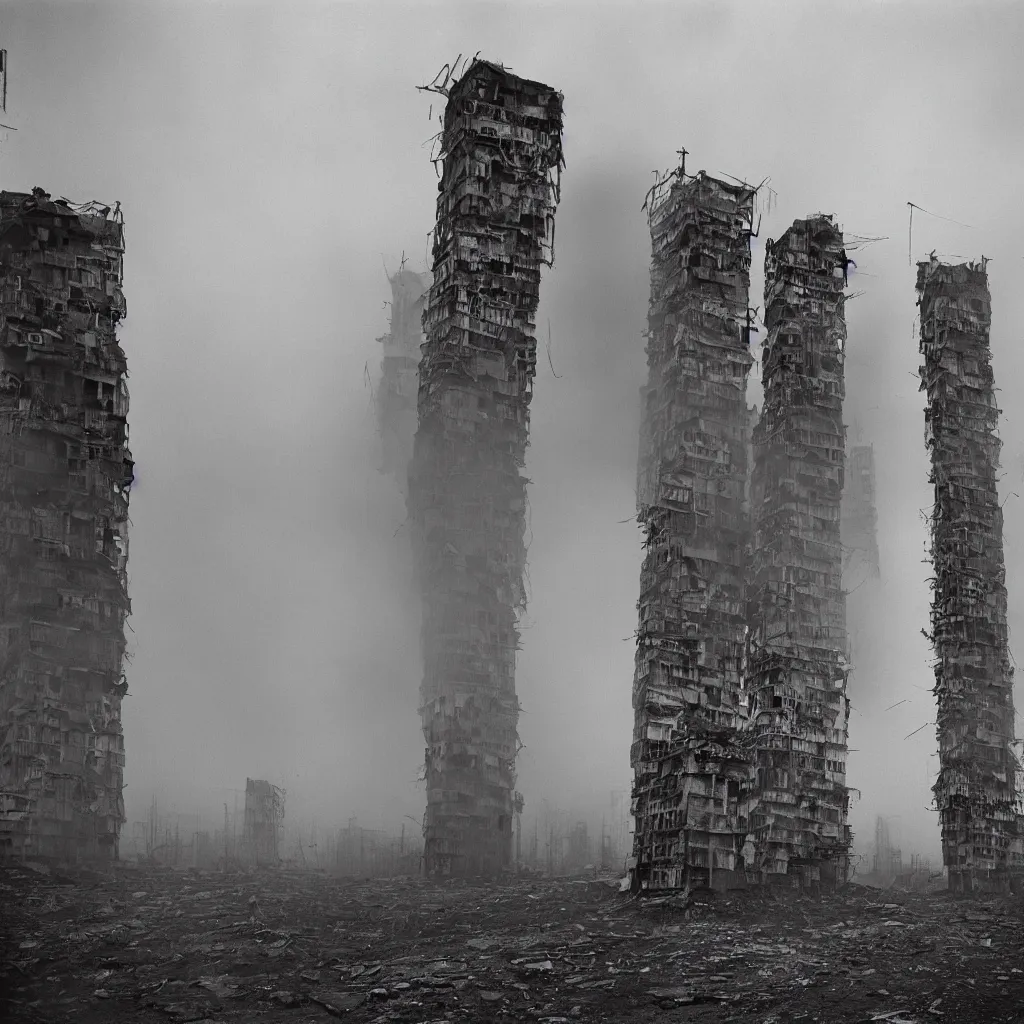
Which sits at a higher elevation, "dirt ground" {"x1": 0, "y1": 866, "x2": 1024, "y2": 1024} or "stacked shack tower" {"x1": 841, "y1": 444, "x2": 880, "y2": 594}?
"stacked shack tower" {"x1": 841, "y1": 444, "x2": 880, "y2": 594}

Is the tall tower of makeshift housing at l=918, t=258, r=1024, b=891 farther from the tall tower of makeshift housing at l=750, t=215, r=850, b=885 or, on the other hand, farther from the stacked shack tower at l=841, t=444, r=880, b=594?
the stacked shack tower at l=841, t=444, r=880, b=594

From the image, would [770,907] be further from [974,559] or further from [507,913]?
[974,559]

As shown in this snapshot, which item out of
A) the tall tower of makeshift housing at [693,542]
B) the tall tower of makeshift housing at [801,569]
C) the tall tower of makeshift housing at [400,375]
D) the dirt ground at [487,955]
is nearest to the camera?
the dirt ground at [487,955]

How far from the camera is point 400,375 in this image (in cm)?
5050

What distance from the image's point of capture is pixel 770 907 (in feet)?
84.1

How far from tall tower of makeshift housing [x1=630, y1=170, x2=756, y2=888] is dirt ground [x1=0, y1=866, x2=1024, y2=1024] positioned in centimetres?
146

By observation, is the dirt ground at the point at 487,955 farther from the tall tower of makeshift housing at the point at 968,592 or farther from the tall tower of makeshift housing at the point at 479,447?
the tall tower of makeshift housing at the point at 479,447

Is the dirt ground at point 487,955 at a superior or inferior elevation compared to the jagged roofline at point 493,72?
inferior

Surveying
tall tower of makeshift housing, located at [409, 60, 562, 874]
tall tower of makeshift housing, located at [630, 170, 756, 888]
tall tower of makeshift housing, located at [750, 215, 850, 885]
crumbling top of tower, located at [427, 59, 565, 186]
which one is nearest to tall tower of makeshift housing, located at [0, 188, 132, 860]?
tall tower of makeshift housing, located at [409, 60, 562, 874]

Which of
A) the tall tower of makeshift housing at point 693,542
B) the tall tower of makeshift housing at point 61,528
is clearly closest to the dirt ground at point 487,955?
the tall tower of makeshift housing at point 693,542

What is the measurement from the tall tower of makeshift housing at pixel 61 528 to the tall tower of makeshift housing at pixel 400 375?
17.1 meters

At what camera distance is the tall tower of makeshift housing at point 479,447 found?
3036 cm

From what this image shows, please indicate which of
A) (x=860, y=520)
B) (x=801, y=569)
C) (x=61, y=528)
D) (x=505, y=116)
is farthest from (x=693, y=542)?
(x=860, y=520)

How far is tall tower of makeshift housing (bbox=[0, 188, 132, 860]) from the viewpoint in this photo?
28125 mm
